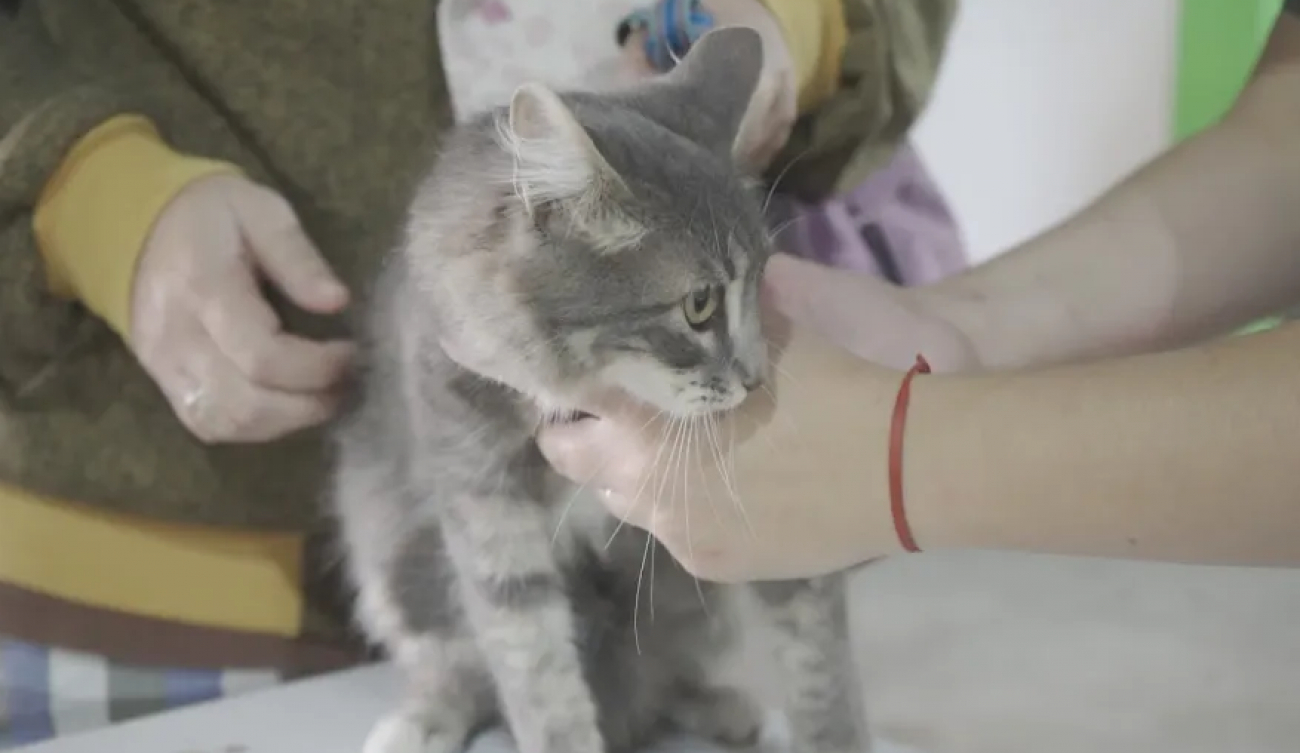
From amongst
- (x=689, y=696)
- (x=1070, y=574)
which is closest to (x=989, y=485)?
(x=689, y=696)

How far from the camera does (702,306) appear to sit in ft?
2.37

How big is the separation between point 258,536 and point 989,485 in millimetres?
556

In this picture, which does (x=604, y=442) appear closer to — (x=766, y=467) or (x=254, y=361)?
(x=766, y=467)

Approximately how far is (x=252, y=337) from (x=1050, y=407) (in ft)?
1.59

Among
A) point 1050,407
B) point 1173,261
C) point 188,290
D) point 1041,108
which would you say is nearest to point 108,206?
point 188,290

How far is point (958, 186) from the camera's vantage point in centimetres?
191

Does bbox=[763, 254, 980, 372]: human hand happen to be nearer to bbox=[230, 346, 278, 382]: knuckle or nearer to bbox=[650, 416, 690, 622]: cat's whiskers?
bbox=[650, 416, 690, 622]: cat's whiskers

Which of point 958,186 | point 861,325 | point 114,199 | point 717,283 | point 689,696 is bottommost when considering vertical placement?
point 958,186

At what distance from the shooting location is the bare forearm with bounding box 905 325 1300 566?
1.91 feet

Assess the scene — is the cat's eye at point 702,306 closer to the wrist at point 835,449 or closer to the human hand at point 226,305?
the wrist at point 835,449

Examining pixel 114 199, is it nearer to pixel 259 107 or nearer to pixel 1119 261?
pixel 259 107

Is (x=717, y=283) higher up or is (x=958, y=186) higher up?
(x=717, y=283)

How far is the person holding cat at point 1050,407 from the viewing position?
60 cm

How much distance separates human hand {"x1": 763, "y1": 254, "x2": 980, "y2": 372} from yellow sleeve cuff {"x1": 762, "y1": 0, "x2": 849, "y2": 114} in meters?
0.17
